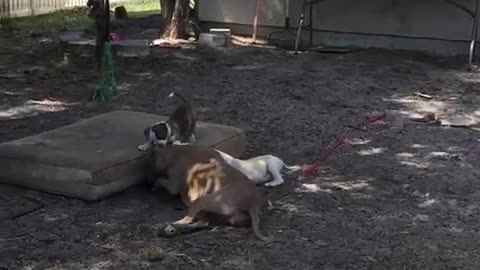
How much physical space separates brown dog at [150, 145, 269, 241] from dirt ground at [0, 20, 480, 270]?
0.11m

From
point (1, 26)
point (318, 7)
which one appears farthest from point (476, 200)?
point (1, 26)

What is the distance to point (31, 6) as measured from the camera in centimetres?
1727

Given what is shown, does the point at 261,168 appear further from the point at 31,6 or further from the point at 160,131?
the point at 31,6

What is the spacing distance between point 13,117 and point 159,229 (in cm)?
339

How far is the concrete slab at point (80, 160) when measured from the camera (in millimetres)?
4902

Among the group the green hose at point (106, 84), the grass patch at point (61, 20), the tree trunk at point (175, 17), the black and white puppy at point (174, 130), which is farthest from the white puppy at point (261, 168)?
the grass patch at point (61, 20)

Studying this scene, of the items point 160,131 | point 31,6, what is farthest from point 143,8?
point 160,131

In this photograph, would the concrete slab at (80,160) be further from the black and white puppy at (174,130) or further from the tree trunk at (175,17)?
the tree trunk at (175,17)

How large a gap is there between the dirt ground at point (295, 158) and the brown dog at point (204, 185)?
0.11 m

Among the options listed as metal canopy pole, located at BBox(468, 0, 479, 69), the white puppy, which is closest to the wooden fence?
metal canopy pole, located at BBox(468, 0, 479, 69)

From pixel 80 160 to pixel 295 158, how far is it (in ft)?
6.16

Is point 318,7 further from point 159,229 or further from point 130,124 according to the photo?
point 159,229

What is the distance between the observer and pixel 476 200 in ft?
17.1

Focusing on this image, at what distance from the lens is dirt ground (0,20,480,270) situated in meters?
4.23
